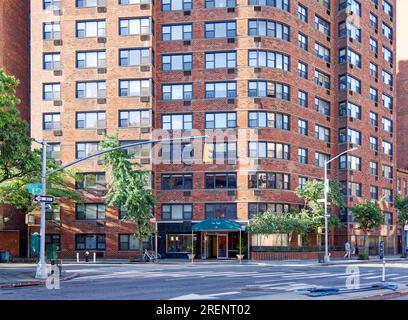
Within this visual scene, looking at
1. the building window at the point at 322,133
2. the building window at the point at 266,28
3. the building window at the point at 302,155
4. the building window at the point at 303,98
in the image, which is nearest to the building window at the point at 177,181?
the building window at the point at 302,155

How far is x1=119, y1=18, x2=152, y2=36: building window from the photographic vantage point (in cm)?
5938

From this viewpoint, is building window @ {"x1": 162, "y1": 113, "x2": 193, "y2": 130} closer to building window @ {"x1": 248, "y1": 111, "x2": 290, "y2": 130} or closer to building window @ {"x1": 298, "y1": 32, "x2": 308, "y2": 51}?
building window @ {"x1": 248, "y1": 111, "x2": 290, "y2": 130}

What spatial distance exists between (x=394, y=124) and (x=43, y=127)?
1768 inches

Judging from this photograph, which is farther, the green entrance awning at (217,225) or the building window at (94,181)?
the building window at (94,181)

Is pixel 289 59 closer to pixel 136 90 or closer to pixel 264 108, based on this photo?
pixel 264 108

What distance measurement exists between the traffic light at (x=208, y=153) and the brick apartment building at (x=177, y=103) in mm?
325

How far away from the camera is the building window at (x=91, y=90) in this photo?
197ft

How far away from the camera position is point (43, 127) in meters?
60.8

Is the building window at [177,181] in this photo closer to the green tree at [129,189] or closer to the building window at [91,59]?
the green tree at [129,189]

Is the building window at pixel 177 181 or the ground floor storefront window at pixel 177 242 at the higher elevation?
the building window at pixel 177 181

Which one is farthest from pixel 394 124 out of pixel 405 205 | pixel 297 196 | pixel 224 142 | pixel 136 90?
pixel 136 90

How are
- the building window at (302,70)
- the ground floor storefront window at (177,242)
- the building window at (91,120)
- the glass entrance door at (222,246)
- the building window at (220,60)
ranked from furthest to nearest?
1. the building window at (302,70)
2. the building window at (91,120)
3. the building window at (220,60)
4. the ground floor storefront window at (177,242)
5. the glass entrance door at (222,246)

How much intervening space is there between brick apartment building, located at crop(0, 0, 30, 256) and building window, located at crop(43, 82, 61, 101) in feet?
15.4

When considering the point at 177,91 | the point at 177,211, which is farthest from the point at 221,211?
the point at 177,91
